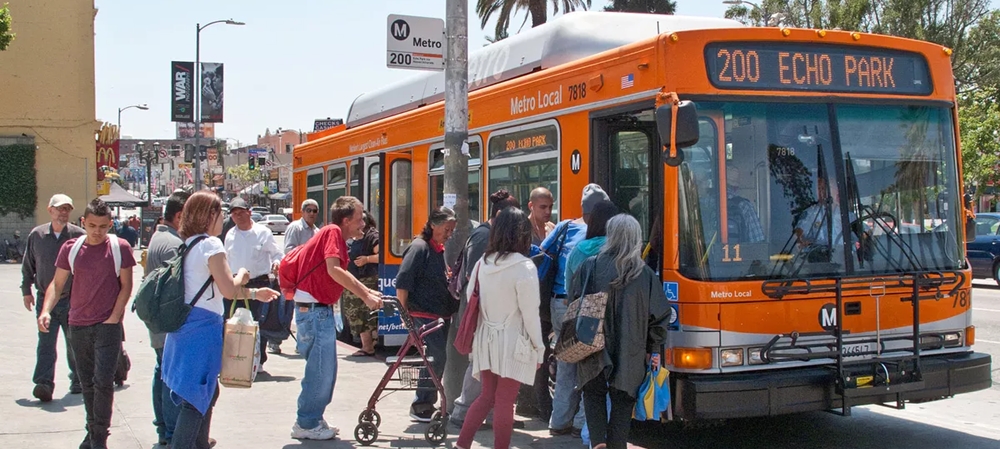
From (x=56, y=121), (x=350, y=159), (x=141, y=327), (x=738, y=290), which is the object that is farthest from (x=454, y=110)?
(x=56, y=121)

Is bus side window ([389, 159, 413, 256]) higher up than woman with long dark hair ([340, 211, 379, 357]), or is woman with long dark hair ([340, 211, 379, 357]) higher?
bus side window ([389, 159, 413, 256])

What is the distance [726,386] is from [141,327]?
9.93 m

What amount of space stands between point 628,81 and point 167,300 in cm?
335

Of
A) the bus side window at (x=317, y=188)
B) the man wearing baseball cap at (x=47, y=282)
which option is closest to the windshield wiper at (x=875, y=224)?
the man wearing baseball cap at (x=47, y=282)

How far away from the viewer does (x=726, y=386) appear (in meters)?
6.21

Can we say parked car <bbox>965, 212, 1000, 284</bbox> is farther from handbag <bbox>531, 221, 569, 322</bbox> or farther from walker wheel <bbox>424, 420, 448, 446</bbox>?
walker wheel <bbox>424, 420, 448, 446</bbox>

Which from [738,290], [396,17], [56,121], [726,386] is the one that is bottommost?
[726,386]

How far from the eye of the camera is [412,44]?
8.23m

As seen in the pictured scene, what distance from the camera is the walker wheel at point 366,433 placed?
6.90 meters

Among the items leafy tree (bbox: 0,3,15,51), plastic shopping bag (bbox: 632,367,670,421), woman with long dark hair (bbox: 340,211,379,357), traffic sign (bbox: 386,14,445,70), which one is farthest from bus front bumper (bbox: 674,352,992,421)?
leafy tree (bbox: 0,3,15,51)

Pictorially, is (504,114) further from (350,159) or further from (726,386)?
(350,159)

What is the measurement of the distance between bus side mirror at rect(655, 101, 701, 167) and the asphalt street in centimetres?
213

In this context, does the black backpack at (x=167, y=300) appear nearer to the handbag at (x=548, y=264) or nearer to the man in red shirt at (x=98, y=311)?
the man in red shirt at (x=98, y=311)

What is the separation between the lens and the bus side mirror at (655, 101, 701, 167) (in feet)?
20.0
